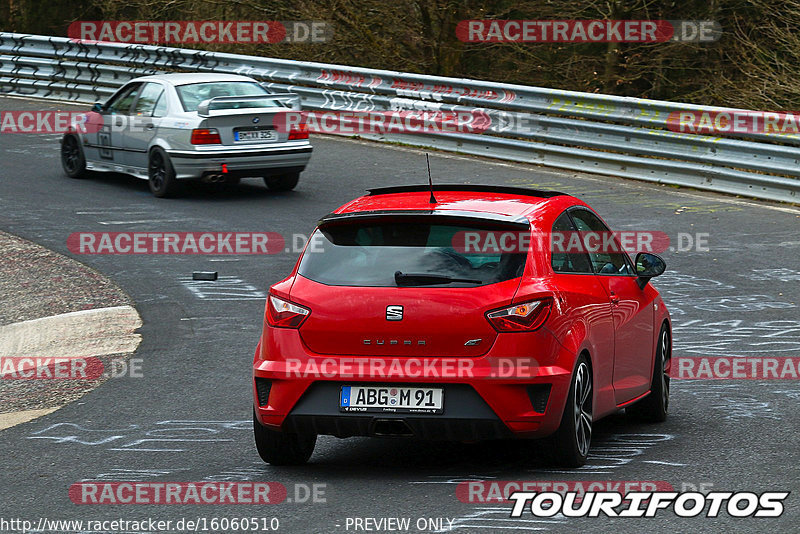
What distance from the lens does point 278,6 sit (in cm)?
2688

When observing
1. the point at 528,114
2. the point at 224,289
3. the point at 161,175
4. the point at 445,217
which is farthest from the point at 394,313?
the point at 528,114

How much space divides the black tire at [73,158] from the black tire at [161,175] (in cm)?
182

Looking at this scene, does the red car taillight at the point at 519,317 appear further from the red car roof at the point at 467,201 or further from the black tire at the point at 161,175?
the black tire at the point at 161,175

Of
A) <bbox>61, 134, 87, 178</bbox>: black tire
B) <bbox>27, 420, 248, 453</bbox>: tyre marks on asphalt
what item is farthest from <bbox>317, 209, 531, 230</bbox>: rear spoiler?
<bbox>61, 134, 87, 178</bbox>: black tire

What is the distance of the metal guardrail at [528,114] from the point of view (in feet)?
57.4

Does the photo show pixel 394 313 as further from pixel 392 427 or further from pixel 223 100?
pixel 223 100

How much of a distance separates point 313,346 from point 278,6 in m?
20.8

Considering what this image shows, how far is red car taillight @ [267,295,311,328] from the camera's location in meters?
6.95

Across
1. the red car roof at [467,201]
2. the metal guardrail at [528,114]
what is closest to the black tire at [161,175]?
the metal guardrail at [528,114]

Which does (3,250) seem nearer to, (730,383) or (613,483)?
(730,383)

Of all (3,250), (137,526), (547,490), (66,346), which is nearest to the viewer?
(137,526)

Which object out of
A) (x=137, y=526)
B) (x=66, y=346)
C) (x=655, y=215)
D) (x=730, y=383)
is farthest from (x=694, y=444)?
(x=655, y=215)

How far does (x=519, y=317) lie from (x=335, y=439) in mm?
1820

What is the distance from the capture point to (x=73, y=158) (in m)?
19.9
